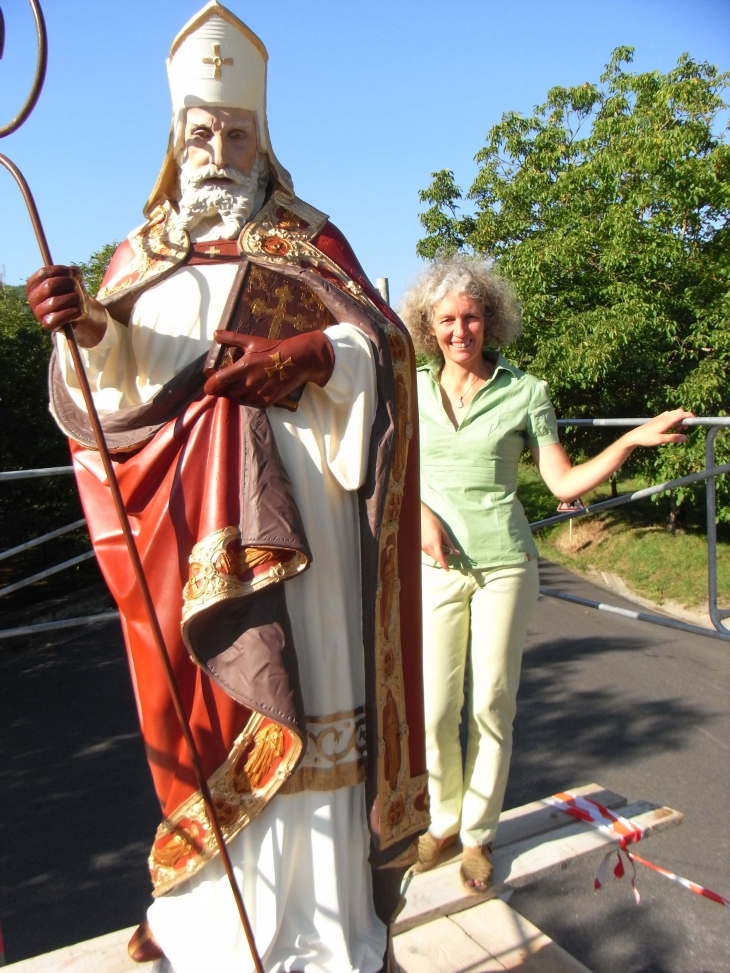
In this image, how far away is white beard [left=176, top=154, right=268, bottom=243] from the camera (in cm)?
202

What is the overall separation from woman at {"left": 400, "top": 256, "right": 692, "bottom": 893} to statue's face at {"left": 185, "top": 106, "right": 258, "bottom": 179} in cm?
93

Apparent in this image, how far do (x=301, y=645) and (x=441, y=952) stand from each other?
1265 millimetres

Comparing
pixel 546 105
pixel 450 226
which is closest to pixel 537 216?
pixel 450 226

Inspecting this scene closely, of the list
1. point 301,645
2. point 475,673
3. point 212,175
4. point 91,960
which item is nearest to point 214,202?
point 212,175

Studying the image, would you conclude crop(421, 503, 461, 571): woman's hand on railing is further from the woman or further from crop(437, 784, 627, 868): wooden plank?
crop(437, 784, 627, 868): wooden plank

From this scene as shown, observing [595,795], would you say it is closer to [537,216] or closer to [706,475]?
[706,475]

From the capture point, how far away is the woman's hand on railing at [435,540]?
2.67 metres

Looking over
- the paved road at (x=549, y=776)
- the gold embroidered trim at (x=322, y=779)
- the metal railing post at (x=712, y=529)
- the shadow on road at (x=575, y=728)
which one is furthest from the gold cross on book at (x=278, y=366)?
the shadow on road at (x=575, y=728)

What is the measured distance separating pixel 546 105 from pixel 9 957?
15349mm

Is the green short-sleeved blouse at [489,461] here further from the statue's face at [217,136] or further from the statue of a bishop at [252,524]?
the statue's face at [217,136]

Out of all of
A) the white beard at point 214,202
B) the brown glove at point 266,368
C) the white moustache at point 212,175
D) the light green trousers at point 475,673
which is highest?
the white moustache at point 212,175

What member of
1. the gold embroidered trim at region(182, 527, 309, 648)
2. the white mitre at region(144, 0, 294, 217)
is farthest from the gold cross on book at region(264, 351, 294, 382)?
the white mitre at region(144, 0, 294, 217)

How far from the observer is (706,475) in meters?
3.16

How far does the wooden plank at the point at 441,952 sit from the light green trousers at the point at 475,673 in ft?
1.00
